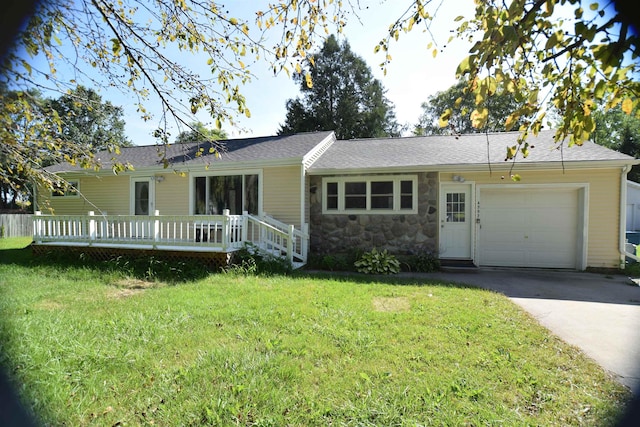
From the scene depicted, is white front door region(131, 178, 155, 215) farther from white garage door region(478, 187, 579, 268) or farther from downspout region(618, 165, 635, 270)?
downspout region(618, 165, 635, 270)

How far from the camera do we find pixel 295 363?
2822mm

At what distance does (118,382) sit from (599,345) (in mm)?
4793

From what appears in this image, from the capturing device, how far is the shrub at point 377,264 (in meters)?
7.37

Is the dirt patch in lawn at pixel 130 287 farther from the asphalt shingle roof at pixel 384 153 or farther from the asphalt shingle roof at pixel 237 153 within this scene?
the asphalt shingle roof at pixel 237 153

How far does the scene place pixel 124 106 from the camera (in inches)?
151

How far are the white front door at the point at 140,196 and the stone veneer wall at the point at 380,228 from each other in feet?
18.7

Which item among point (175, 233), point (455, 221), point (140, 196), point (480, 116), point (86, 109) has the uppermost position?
point (86, 109)

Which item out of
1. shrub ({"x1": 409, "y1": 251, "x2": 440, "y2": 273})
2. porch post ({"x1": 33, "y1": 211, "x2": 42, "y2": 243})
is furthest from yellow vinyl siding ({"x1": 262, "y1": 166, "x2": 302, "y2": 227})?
porch post ({"x1": 33, "y1": 211, "x2": 42, "y2": 243})

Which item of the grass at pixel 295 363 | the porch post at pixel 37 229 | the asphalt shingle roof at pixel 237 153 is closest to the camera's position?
the grass at pixel 295 363

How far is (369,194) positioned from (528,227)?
4.29 m

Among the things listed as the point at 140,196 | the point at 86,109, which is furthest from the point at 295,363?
the point at 140,196

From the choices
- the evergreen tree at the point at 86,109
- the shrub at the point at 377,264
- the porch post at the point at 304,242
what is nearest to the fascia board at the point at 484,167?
the porch post at the point at 304,242

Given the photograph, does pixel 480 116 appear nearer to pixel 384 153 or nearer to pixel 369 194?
pixel 369 194

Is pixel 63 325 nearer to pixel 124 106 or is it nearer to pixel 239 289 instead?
pixel 239 289
